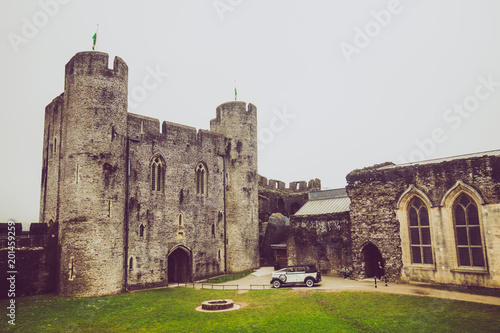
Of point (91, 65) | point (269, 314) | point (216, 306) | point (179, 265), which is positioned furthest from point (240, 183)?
point (269, 314)

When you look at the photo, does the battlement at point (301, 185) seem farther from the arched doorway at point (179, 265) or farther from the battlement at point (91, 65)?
the battlement at point (91, 65)

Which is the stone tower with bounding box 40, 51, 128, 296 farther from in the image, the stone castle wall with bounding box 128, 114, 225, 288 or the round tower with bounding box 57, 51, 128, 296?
the stone castle wall with bounding box 128, 114, 225, 288

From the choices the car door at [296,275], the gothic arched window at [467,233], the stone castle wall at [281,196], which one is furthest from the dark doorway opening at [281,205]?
the gothic arched window at [467,233]

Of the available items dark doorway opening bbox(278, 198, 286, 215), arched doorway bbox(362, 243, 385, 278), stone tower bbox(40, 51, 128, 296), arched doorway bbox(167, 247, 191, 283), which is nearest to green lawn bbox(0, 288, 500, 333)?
stone tower bbox(40, 51, 128, 296)

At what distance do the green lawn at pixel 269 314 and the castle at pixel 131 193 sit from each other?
3.92 m

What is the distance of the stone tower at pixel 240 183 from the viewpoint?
107 ft

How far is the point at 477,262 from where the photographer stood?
19.8 meters

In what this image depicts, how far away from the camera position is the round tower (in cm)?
2234

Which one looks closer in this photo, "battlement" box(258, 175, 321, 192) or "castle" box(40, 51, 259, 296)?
"castle" box(40, 51, 259, 296)

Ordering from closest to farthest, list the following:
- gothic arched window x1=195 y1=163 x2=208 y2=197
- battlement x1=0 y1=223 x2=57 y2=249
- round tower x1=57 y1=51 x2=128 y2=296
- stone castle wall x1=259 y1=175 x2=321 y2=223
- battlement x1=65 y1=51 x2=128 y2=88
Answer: battlement x1=0 y1=223 x2=57 y2=249 < round tower x1=57 y1=51 x2=128 y2=296 < battlement x1=65 y1=51 x2=128 y2=88 < gothic arched window x1=195 y1=163 x2=208 y2=197 < stone castle wall x1=259 y1=175 x2=321 y2=223

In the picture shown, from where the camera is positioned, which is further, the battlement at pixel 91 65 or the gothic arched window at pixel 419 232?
the battlement at pixel 91 65

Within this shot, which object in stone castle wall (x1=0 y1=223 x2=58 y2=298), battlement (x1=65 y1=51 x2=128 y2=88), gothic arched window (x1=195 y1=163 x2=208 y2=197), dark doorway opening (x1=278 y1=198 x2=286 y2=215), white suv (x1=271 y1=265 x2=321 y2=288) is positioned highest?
battlement (x1=65 y1=51 x2=128 y2=88)

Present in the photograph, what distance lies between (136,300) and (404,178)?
18.7 m

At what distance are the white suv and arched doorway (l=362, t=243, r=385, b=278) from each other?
13.2 ft
